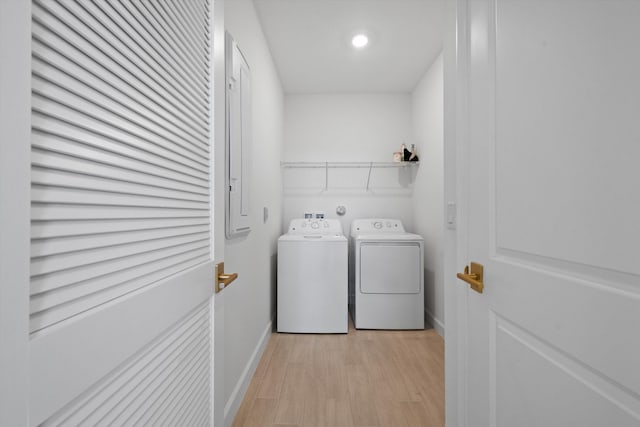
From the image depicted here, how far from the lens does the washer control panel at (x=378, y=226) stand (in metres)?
3.19

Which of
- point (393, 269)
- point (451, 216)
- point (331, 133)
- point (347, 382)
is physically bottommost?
point (347, 382)

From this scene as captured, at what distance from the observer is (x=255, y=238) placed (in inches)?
79.8

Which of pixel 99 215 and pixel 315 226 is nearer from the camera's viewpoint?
pixel 99 215

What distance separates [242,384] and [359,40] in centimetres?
257

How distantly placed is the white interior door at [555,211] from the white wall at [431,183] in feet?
5.44

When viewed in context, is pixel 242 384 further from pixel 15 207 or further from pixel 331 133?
pixel 331 133

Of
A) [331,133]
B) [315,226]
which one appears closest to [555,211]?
[315,226]

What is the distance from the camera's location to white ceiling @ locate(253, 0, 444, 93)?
2018mm

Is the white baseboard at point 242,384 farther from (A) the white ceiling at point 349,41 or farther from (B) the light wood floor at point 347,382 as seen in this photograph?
(A) the white ceiling at point 349,41

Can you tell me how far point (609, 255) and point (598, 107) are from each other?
28 cm

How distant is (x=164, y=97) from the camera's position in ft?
2.10

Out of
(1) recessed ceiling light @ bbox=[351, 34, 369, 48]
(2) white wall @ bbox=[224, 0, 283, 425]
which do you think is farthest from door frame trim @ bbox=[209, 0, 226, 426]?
(1) recessed ceiling light @ bbox=[351, 34, 369, 48]

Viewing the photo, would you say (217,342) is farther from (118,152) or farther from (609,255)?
(609,255)

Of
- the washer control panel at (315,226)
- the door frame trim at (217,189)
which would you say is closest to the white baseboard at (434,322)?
the washer control panel at (315,226)
